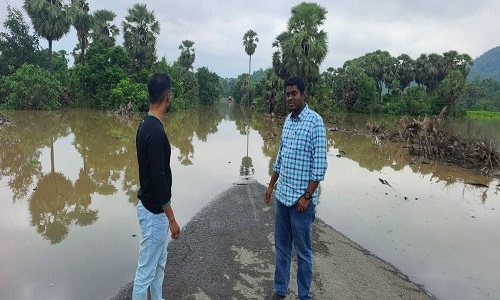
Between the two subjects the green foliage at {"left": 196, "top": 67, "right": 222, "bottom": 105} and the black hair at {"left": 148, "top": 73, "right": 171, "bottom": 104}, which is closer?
the black hair at {"left": 148, "top": 73, "right": 171, "bottom": 104}

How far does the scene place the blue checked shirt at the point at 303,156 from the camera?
9.55 feet

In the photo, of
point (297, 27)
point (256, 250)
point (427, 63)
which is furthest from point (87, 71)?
point (427, 63)

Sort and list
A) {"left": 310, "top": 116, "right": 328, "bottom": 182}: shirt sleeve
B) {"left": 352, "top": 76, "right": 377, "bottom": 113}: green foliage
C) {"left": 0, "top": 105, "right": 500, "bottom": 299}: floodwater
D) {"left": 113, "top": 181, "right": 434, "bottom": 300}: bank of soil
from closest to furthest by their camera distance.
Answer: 1. {"left": 310, "top": 116, "right": 328, "bottom": 182}: shirt sleeve
2. {"left": 113, "top": 181, "right": 434, "bottom": 300}: bank of soil
3. {"left": 0, "top": 105, "right": 500, "bottom": 299}: floodwater
4. {"left": 352, "top": 76, "right": 377, "bottom": 113}: green foliage

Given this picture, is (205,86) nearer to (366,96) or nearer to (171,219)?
(366,96)

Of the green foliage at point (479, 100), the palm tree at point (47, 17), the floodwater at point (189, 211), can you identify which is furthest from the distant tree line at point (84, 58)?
the green foliage at point (479, 100)

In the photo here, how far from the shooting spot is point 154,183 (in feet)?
8.04

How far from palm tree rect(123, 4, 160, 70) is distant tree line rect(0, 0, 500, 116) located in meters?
0.10

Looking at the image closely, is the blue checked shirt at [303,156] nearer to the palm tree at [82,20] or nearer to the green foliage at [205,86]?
the palm tree at [82,20]

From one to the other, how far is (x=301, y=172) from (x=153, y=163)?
4.28ft

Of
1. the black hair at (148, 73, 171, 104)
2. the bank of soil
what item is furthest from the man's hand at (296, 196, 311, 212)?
the black hair at (148, 73, 171, 104)

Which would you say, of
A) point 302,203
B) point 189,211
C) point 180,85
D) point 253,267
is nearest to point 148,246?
point 302,203

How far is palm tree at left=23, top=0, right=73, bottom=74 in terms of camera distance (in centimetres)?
3178

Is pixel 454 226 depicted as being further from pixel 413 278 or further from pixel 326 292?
pixel 326 292

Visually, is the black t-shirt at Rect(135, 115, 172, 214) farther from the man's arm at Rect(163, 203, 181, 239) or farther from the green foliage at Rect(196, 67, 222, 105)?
the green foliage at Rect(196, 67, 222, 105)
